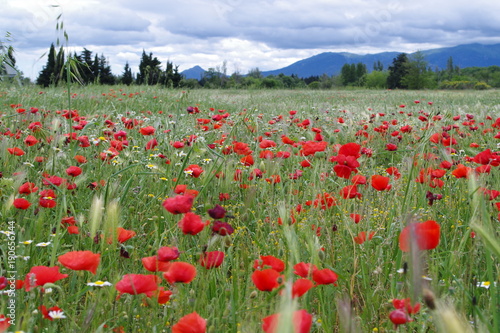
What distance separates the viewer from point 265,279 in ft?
3.47

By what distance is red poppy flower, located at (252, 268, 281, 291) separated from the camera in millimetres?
1049

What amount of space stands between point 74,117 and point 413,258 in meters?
3.69

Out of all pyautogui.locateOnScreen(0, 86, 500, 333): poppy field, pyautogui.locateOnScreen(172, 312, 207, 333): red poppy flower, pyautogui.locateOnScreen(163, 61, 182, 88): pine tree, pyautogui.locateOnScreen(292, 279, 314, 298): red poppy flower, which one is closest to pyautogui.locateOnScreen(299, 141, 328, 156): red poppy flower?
pyautogui.locateOnScreen(0, 86, 500, 333): poppy field

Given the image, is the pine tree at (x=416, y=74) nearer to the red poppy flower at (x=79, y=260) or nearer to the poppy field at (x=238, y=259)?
the poppy field at (x=238, y=259)

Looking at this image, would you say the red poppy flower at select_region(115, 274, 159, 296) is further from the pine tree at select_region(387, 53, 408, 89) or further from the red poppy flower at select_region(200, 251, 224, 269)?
the pine tree at select_region(387, 53, 408, 89)

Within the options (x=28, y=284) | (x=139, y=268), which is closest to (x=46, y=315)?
(x=28, y=284)

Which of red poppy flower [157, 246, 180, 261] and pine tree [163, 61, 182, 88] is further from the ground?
pine tree [163, 61, 182, 88]

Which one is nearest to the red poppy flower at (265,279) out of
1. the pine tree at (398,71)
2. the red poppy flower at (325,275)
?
the red poppy flower at (325,275)

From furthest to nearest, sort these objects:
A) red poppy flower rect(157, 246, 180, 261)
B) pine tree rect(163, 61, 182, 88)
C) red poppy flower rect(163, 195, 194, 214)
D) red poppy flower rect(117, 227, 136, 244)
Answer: pine tree rect(163, 61, 182, 88), red poppy flower rect(117, 227, 136, 244), red poppy flower rect(163, 195, 194, 214), red poppy flower rect(157, 246, 180, 261)

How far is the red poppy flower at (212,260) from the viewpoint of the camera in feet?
3.92

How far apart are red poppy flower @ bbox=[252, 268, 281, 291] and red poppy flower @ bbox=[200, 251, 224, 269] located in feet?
0.53

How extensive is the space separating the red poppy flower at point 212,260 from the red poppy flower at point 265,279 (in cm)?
16

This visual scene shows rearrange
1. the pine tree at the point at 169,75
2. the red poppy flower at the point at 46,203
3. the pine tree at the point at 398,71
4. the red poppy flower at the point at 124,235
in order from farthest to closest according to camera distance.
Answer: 1. the pine tree at the point at 398,71
2. the pine tree at the point at 169,75
3. the red poppy flower at the point at 46,203
4. the red poppy flower at the point at 124,235

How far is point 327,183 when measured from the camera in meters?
2.91
